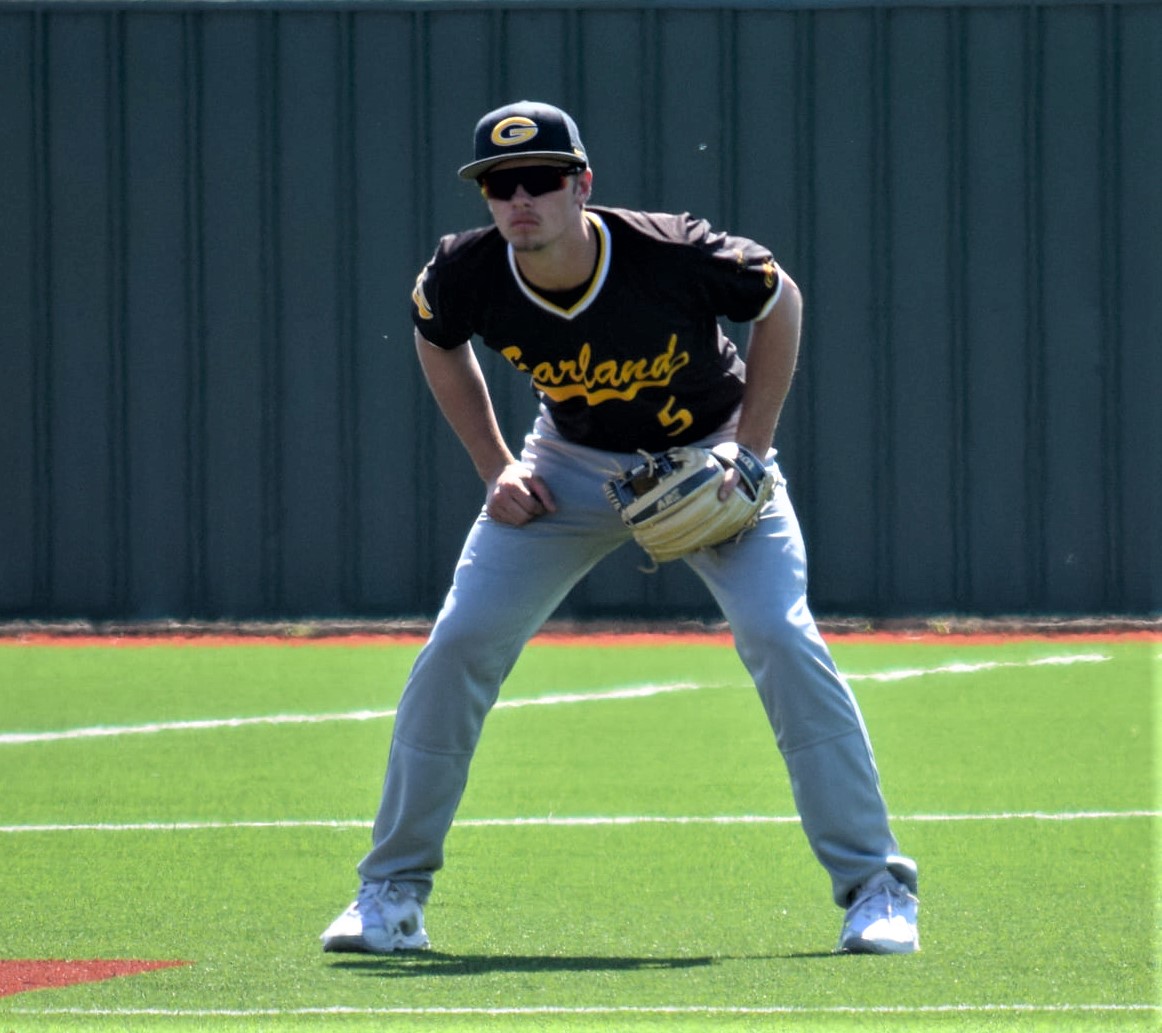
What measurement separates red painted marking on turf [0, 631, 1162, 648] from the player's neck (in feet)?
24.7

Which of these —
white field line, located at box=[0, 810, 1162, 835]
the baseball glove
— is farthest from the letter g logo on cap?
white field line, located at box=[0, 810, 1162, 835]

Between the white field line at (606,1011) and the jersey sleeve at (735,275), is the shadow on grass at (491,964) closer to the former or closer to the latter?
the white field line at (606,1011)

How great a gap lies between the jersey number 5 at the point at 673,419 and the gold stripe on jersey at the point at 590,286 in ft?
1.01

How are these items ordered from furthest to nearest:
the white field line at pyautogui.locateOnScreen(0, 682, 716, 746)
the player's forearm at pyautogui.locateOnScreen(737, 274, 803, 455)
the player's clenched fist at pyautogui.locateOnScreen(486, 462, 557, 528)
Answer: the white field line at pyautogui.locateOnScreen(0, 682, 716, 746) < the player's clenched fist at pyautogui.locateOnScreen(486, 462, 557, 528) < the player's forearm at pyautogui.locateOnScreen(737, 274, 803, 455)

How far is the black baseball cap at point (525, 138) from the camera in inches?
179

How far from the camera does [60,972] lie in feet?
14.5

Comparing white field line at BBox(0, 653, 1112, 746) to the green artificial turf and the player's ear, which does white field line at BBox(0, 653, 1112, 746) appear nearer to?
the green artificial turf

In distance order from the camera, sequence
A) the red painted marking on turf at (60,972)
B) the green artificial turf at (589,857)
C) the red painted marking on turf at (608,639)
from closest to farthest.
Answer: the green artificial turf at (589,857) < the red painted marking on turf at (60,972) < the red painted marking on turf at (608,639)

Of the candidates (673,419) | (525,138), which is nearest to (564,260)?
(525,138)

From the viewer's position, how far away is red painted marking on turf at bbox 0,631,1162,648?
12.4 metres

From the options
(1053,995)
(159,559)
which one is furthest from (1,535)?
(1053,995)

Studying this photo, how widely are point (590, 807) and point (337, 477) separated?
254 inches

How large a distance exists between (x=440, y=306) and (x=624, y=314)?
42cm

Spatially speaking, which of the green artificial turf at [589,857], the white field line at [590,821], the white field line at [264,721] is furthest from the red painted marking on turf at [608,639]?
the white field line at [590,821]
